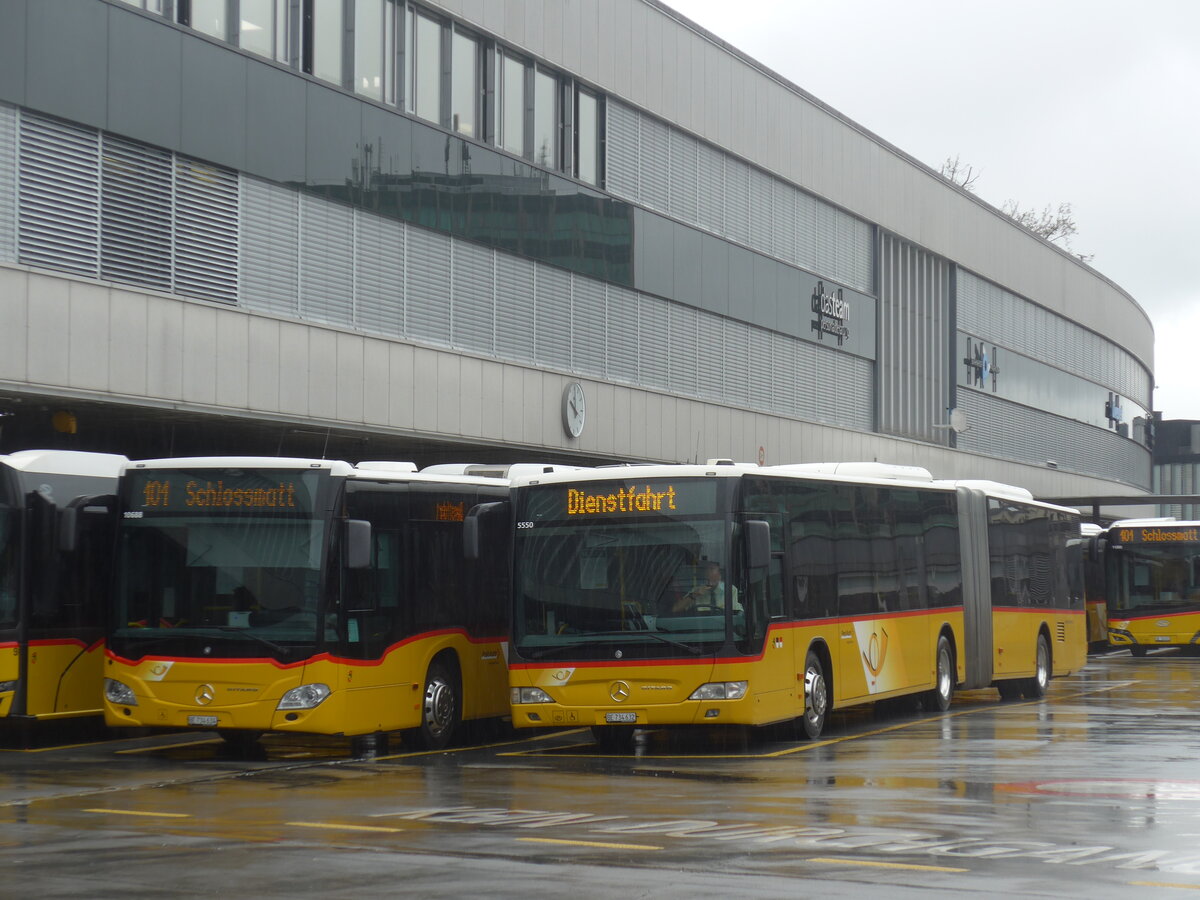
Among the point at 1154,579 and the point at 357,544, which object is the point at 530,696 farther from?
the point at 1154,579

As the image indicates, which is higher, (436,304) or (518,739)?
(436,304)

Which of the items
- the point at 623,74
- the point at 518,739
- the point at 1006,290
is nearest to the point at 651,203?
the point at 623,74

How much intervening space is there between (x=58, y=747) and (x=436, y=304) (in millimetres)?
12250

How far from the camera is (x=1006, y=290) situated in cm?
5694

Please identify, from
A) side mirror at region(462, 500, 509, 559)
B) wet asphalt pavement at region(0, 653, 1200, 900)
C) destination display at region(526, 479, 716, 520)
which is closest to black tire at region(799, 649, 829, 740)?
wet asphalt pavement at region(0, 653, 1200, 900)

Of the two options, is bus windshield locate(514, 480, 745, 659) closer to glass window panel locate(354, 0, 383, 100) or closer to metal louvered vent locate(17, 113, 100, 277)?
metal louvered vent locate(17, 113, 100, 277)

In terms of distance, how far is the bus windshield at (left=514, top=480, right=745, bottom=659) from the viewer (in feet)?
57.4

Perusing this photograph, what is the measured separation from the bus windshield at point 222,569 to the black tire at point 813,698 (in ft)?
17.0

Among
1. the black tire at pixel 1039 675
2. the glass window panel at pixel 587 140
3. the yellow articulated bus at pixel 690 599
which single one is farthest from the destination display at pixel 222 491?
the glass window panel at pixel 587 140

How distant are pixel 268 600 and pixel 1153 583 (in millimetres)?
28626

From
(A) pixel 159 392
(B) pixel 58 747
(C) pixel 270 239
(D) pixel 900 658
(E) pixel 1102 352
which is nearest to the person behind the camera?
(B) pixel 58 747

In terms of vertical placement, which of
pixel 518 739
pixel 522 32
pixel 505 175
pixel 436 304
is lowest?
pixel 518 739

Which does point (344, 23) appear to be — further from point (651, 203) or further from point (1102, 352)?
point (1102, 352)

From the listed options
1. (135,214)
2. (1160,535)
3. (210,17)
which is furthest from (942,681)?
(1160,535)
